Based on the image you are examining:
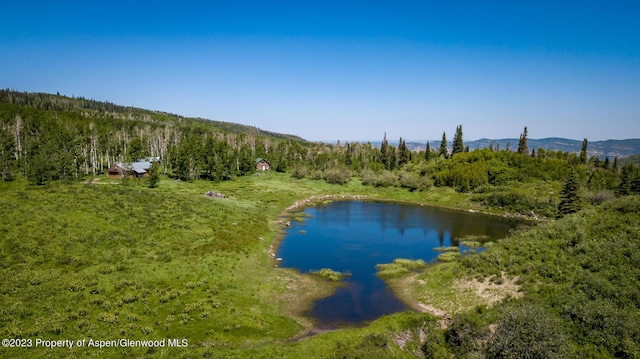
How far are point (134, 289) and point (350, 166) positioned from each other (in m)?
138

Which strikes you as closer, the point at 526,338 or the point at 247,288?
the point at 526,338

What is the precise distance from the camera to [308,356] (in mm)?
25250

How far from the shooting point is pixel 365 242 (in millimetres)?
64438

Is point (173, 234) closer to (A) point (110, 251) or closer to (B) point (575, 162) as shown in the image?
(A) point (110, 251)

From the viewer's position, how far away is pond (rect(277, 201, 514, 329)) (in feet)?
A: 125

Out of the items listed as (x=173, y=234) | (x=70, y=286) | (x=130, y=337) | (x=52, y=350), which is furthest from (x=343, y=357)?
(x=173, y=234)

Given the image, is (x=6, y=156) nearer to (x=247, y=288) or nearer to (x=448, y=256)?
(x=247, y=288)

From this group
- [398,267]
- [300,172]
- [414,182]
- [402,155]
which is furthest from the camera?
[402,155]

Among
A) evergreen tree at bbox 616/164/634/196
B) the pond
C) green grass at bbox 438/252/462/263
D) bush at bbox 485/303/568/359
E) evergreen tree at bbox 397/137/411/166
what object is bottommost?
the pond

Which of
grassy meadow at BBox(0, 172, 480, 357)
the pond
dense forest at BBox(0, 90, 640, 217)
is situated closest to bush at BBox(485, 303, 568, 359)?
the pond

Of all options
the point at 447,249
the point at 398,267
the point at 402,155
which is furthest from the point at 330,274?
the point at 402,155

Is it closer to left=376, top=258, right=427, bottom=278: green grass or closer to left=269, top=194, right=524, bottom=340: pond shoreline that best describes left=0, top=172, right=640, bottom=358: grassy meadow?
left=376, top=258, right=427, bottom=278: green grass

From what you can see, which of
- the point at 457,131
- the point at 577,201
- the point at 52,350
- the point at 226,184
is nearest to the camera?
the point at 52,350

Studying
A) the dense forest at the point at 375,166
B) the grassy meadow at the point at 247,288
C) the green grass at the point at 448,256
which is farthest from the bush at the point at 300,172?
the green grass at the point at 448,256
